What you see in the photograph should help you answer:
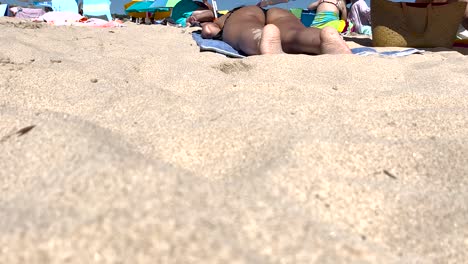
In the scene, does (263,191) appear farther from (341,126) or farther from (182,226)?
(341,126)

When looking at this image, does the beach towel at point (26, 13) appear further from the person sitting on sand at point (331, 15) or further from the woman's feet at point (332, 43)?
the woman's feet at point (332, 43)

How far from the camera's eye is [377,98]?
126 cm

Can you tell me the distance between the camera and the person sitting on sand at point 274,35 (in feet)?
6.51

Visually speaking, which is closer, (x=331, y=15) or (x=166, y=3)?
(x=331, y=15)

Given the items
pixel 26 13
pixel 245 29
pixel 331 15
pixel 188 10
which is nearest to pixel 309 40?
pixel 245 29

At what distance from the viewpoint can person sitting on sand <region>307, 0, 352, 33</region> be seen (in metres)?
3.47

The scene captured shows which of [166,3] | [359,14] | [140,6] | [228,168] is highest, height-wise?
[228,168]

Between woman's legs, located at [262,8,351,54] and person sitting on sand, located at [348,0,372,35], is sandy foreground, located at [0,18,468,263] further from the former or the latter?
person sitting on sand, located at [348,0,372,35]

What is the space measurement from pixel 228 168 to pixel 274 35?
1.35m

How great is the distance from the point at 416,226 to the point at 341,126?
1.28ft

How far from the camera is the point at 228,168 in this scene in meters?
0.75

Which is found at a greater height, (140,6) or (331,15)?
(331,15)

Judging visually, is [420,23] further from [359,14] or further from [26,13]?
[26,13]

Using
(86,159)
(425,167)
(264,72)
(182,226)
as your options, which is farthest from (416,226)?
(264,72)
